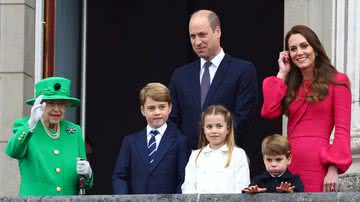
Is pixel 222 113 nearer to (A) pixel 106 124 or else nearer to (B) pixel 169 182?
(B) pixel 169 182

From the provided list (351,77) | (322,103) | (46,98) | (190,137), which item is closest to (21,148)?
(46,98)

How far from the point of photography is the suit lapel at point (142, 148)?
38.3 ft

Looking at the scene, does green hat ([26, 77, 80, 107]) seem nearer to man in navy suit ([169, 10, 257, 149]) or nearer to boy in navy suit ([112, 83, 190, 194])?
boy in navy suit ([112, 83, 190, 194])

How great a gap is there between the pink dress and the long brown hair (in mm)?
34

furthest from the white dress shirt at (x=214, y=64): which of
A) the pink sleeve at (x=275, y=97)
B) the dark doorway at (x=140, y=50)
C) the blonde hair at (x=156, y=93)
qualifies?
the dark doorway at (x=140, y=50)

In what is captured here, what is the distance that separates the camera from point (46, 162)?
1191cm

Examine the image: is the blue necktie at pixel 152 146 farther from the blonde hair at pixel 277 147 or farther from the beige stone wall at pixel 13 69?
the beige stone wall at pixel 13 69

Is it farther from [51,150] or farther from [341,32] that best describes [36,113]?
[341,32]

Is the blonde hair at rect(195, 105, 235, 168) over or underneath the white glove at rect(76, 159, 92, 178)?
over

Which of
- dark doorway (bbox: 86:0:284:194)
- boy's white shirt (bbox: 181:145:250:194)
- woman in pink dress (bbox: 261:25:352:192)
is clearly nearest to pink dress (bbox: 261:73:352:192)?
woman in pink dress (bbox: 261:25:352:192)

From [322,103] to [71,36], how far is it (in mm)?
4255

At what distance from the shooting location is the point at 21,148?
38.5ft

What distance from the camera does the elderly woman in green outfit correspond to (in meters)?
11.8

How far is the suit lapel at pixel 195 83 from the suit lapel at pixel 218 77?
77mm
